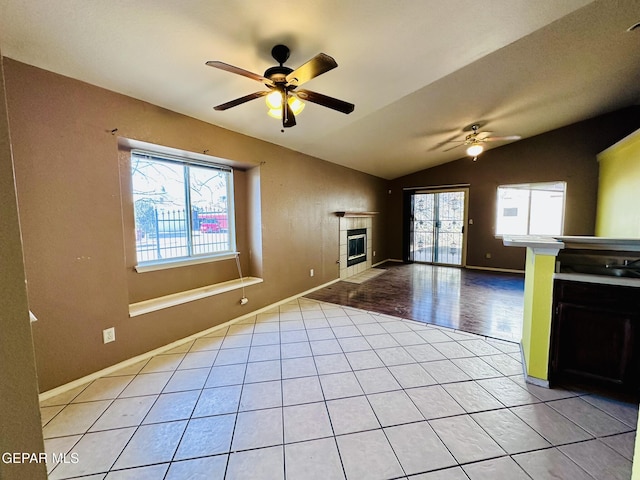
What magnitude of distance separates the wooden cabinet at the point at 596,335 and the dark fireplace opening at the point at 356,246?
3.80 metres

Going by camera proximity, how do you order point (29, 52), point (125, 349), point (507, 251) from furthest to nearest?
point (507, 251) → point (125, 349) → point (29, 52)

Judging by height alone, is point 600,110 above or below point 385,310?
above

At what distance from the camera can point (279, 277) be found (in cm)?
379

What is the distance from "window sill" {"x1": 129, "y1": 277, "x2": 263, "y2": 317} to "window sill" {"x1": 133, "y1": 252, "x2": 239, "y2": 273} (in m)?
0.32

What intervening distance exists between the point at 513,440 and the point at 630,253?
1.43 meters

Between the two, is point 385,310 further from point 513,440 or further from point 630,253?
point 630,253

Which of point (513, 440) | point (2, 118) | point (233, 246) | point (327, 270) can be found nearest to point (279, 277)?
point (233, 246)

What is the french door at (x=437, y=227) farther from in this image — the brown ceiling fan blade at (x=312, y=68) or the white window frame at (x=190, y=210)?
the brown ceiling fan blade at (x=312, y=68)

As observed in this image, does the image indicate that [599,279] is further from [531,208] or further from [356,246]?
[531,208]

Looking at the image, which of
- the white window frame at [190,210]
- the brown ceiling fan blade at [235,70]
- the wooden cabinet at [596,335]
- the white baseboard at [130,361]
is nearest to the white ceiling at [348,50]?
the brown ceiling fan blade at [235,70]

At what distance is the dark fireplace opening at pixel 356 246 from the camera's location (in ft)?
18.0

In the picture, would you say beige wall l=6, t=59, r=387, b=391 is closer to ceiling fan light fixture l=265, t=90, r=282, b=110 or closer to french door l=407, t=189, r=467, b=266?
ceiling fan light fixture l=265, t=90, r=282, b=110

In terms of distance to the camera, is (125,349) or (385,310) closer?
(125,349)

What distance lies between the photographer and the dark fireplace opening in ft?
18.0
